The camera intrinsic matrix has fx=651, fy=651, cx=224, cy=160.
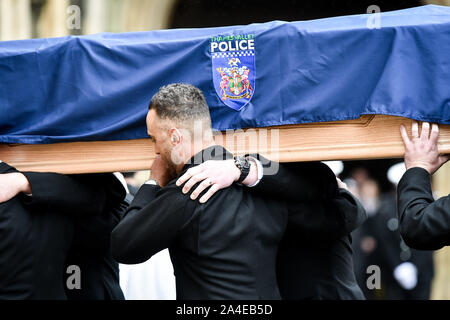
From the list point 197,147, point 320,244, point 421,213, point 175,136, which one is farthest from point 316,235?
point 175,136

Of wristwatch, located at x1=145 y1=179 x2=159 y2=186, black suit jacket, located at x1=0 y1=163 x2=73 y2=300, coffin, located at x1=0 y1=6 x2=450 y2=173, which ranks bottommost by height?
black suit jacket, located at x1=0 y1=163 x2=73 y2=300

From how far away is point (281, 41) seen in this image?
2.80 metres

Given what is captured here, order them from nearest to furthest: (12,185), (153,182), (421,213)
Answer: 1. (421,213)
2. (153,182)
3. (12,185)

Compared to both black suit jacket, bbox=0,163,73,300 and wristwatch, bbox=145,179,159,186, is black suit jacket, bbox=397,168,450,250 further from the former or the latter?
black suit jacket, bbox=0,163,73,300

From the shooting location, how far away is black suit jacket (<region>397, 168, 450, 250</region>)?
2.50 meters

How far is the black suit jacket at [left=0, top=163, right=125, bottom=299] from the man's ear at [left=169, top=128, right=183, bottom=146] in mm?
645

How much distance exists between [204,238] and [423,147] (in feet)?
3.20

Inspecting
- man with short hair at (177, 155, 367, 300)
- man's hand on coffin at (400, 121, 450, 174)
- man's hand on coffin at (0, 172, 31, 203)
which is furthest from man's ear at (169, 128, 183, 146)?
man's hand on coffin at (400, 121, 450, 174)

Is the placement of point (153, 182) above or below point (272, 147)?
below

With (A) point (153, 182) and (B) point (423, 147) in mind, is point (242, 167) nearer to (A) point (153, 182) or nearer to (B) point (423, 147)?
(A) point (153, 182)

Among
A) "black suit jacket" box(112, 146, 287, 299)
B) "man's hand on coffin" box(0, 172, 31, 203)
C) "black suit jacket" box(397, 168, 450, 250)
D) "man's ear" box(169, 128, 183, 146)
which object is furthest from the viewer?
"man's hand on coffin" box(0, 172, 31, 203)

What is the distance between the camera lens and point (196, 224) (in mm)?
2631

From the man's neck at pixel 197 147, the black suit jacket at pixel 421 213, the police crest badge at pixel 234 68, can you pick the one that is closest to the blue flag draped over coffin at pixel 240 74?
the police crest badge at pixel 234 68
